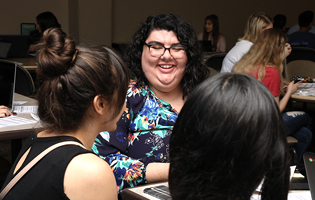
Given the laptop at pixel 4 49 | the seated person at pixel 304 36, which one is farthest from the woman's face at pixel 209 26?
the laptop at pixel 4 49

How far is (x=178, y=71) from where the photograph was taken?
1.75 metres

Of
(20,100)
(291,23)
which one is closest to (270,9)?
(291,23)

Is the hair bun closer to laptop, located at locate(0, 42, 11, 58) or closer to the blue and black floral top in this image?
the blue and black floral top

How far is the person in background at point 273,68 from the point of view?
9.69ft

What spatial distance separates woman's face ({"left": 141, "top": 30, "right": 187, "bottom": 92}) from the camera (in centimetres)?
171

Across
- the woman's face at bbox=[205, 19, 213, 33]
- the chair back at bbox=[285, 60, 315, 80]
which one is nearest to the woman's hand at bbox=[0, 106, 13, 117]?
the chair back at bbox=[285, 60, 315, 80]

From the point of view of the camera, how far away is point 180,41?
1.73m

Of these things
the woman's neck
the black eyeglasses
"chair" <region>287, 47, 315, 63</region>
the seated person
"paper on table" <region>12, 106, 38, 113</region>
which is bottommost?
"paper on table" <region>12, 106, 38, 113</region>

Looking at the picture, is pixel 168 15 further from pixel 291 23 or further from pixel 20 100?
pixel 291 23

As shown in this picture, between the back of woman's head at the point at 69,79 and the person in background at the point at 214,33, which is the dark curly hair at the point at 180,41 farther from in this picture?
the person in background at the point at 214,33

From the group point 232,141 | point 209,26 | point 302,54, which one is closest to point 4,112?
point 232,141

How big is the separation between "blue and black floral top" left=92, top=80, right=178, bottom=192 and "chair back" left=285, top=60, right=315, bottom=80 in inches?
125

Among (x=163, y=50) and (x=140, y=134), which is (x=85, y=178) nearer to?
(x=140, y=134)

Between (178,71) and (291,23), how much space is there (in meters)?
9.67
